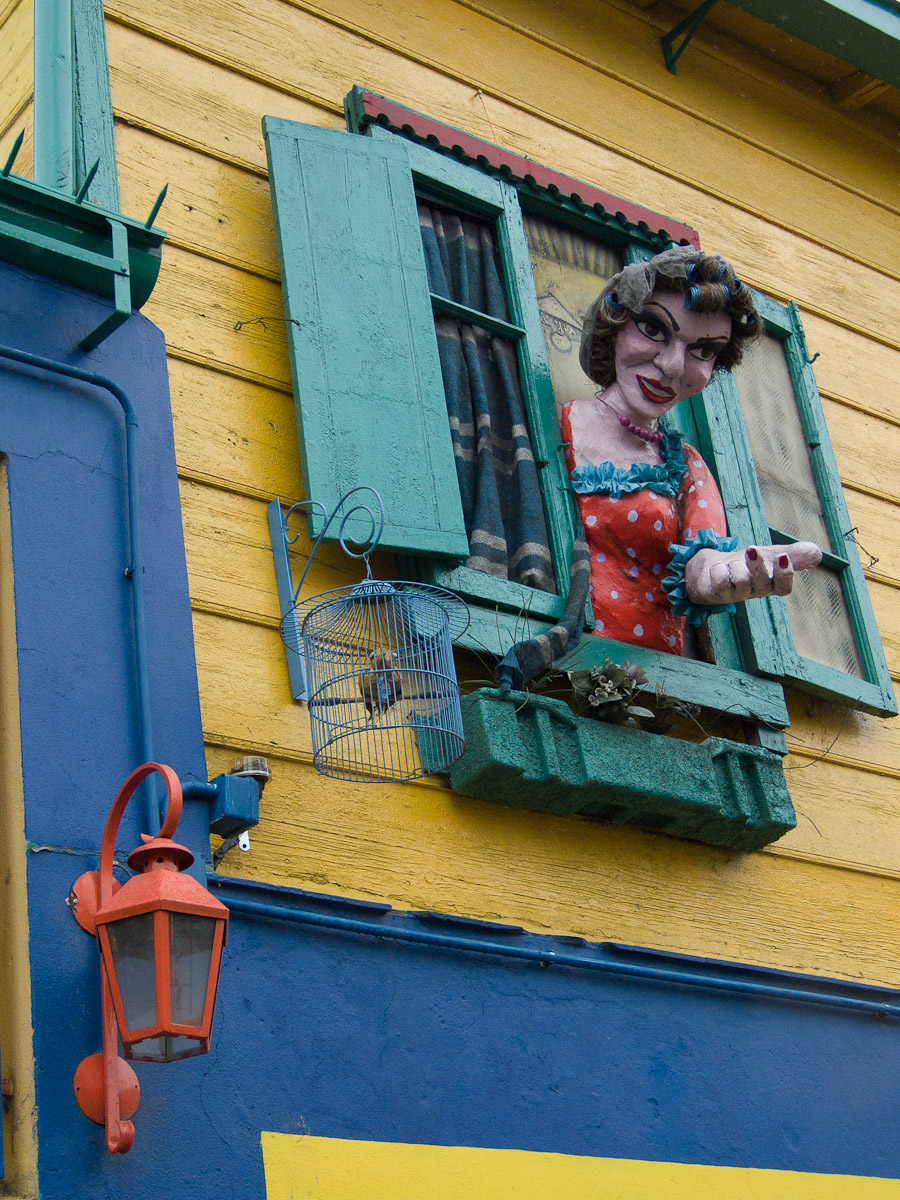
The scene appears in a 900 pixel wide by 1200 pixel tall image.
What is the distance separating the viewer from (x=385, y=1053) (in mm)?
2980

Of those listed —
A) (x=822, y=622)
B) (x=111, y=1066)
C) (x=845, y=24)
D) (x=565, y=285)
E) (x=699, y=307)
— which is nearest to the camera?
(x=111, y=1066)

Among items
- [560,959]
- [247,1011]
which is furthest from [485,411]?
[247,1011]

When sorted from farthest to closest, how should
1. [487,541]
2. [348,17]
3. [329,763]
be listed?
[348,17]
[487,541]
[329,763]

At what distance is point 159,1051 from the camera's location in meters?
2.44

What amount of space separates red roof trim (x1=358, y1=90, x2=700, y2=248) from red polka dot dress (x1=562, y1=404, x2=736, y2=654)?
42.4 inches

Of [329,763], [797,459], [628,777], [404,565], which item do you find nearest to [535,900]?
[628,777]

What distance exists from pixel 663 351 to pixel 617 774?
1266 millimetres

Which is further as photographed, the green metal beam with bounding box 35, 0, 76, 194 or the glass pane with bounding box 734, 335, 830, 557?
the glass pane with bounding box 734, 335, 830, 557

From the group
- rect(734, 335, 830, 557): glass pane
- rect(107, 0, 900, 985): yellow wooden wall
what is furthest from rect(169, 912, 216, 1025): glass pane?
rect(734, 335, 830, 557): glass pane

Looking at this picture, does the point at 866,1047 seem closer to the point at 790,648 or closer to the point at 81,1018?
the point at 790,648

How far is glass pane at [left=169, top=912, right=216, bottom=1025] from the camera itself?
2.36 m

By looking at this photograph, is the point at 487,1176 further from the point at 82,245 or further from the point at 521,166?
the point at 521,166

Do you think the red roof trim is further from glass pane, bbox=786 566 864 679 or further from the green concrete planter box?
the green concrete planter box

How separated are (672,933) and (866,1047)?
60cm
